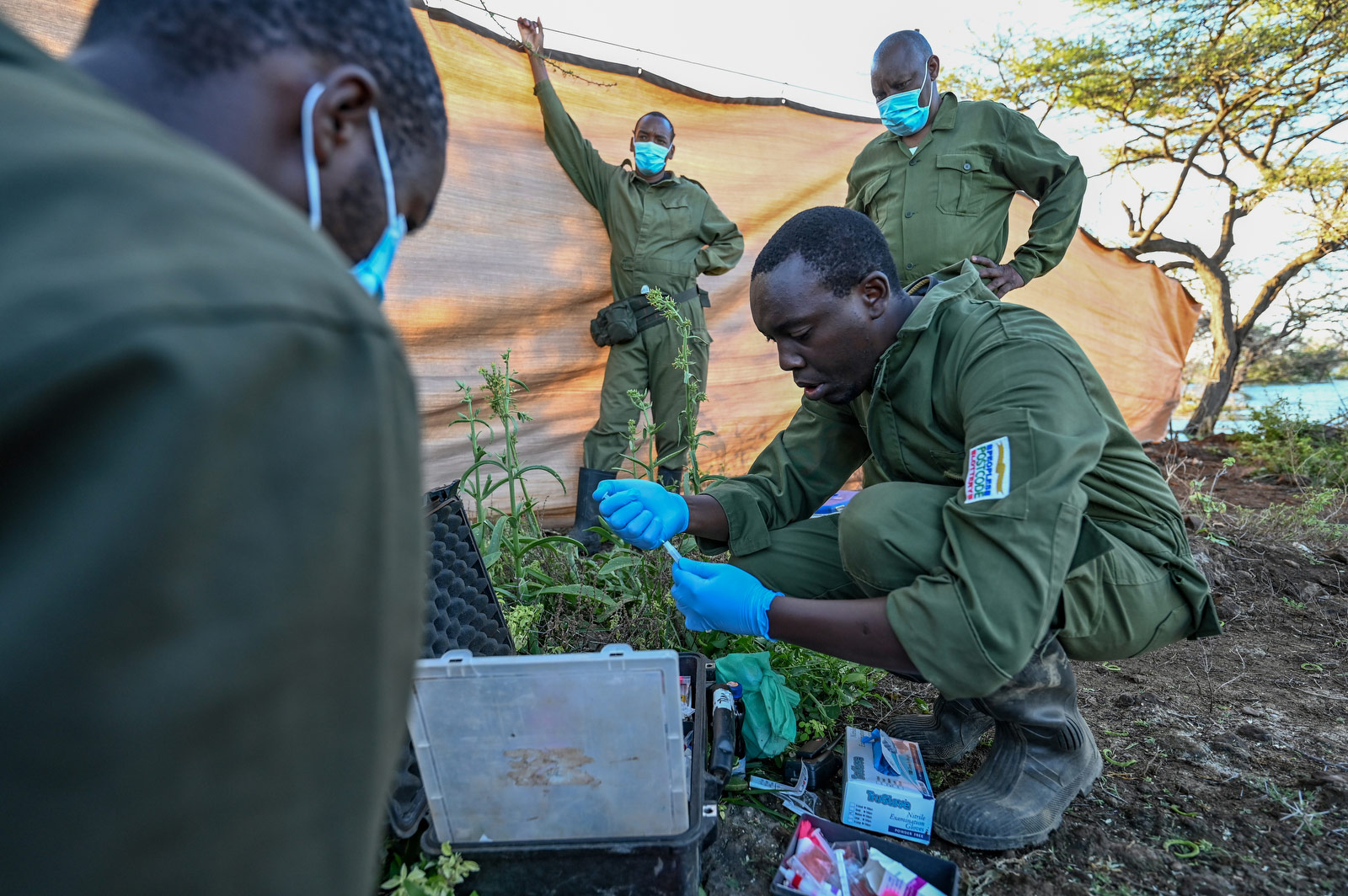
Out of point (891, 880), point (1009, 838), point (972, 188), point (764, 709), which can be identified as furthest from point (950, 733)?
point (972, 188)

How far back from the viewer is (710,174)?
4.12m

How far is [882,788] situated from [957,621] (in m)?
0.44

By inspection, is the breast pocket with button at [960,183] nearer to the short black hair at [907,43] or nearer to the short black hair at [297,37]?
the short black hair at [907,43]

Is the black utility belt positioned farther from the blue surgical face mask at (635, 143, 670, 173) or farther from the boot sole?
the boot sole

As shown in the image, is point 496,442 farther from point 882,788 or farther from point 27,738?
point 27,738

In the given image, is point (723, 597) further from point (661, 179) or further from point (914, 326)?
point (661, 179)

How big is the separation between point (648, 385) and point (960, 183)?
1.60 m

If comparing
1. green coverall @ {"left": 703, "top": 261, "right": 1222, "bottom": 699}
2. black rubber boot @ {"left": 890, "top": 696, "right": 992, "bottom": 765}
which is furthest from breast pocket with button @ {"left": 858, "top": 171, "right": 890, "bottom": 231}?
black rubber boot @ {"left": 890, "top": 696, "right": 992, "bottom": 765}

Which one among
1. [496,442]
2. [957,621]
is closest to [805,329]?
[957,621]

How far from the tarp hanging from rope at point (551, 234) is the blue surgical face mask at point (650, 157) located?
0.24 m

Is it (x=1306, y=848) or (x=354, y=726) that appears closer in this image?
(x=354, y=726)

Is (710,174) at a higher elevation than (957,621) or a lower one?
higher

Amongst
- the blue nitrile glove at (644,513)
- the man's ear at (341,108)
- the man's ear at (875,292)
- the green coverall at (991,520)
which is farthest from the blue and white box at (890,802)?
the man's ear at (341,108)

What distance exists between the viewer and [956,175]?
297cm
